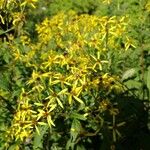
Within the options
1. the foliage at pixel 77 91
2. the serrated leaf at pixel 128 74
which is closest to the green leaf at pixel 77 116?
the foliage at pixel 77 91

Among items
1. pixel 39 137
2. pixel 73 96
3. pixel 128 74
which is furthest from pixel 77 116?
pixel 128 74

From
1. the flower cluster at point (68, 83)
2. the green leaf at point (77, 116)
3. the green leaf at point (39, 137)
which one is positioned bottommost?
the green leaf at point (39, 137)

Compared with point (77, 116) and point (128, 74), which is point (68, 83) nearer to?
point (77, 116)

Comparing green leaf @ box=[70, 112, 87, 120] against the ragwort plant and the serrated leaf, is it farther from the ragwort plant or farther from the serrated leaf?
the serrated leaf

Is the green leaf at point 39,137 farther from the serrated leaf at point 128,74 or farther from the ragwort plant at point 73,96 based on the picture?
the serrated leaf at point 128,74

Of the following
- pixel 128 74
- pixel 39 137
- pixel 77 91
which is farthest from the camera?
pixel 128 74

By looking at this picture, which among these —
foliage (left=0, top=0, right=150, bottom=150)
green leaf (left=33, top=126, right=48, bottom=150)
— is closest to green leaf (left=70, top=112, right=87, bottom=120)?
foliage (left=0, top=0, right=150, bottom=150)

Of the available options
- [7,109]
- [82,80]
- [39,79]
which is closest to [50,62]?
[39,79]

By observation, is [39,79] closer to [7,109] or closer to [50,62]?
[50,62]
